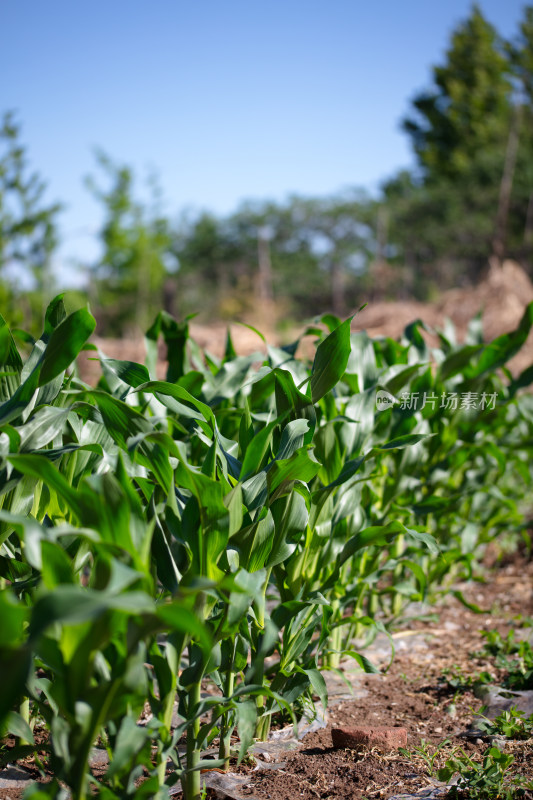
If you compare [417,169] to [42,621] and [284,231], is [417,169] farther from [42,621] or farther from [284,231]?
[42,621]

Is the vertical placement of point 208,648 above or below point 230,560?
below

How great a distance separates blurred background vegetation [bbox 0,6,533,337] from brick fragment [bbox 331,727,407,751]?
5.23 m

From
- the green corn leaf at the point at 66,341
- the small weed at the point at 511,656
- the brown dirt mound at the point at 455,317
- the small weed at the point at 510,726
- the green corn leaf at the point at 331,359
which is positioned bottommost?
the small weed at the point at 511,656

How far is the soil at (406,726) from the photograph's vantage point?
63.4 inches

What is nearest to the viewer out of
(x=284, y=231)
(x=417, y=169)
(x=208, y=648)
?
(x=208, y=648)

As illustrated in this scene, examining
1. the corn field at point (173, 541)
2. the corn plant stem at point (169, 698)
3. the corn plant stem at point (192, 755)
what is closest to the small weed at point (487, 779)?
the corn field at point (173, 541)

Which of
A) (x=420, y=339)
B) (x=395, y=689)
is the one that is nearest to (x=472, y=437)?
(x=420, y=339)

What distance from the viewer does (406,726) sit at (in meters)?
2.01

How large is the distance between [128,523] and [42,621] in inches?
11.5

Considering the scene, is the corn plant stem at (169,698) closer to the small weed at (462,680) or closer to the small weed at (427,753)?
the small weed at (427,753)

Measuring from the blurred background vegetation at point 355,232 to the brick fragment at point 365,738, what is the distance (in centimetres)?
523

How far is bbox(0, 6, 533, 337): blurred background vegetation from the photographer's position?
21.4 meters

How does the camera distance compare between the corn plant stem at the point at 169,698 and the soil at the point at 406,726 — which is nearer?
the corn plant stem at the point at 169,698

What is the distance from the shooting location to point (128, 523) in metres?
1.15
